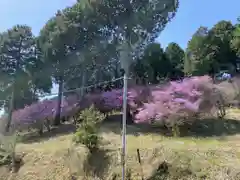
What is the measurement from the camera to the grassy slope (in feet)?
33.6

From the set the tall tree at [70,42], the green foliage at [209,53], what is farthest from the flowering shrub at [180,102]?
the tall tree at [70,42]

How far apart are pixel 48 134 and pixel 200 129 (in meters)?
8.90

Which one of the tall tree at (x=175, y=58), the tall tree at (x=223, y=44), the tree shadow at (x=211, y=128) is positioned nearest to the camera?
the tree shadow at (x=211, y=128)

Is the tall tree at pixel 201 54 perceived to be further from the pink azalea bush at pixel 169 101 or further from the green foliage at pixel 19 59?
the green foliage at pixel 19 59

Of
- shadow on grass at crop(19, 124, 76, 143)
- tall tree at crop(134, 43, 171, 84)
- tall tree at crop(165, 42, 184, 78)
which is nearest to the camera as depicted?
shadow on grass at crop(19, 124, 76, 143)

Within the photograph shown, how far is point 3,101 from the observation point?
25.1 m

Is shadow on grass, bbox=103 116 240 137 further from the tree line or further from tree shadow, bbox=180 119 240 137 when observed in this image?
the tree line

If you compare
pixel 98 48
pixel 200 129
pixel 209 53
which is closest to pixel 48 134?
pixel 98 48

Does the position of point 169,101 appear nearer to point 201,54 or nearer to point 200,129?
point 200,129

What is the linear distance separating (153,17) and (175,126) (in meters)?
8.40

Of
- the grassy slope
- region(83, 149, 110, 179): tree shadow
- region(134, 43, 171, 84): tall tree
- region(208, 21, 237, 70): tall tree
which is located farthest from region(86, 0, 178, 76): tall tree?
region(83, 149, 110, 179): tree shadow

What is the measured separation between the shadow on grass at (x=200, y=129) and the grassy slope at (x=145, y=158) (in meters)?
0.33

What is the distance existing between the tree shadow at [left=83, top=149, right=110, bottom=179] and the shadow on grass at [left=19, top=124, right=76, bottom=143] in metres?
5.96

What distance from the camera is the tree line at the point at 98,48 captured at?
66.6 ft
